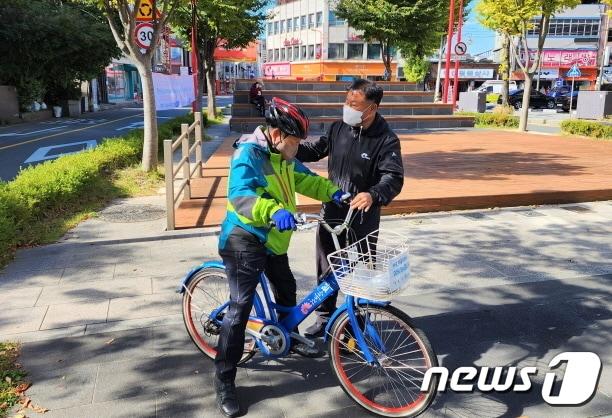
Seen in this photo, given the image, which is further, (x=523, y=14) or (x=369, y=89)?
(x=523, y=14)

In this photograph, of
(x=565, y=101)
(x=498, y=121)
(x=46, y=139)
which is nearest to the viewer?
(x=46, y=139)

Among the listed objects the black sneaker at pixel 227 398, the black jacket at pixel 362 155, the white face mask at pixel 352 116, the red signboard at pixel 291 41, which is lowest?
the black sneaker at pixel 227 398

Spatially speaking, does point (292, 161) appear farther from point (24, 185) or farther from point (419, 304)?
point (24, 185)

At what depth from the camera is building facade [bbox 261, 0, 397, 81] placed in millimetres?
63953

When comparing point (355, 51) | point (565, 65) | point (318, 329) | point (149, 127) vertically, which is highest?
point (355, 51)

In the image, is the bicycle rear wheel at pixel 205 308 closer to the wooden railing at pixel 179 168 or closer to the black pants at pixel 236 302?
the black pants at pixel 236 302

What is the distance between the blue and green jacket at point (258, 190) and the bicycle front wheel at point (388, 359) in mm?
613

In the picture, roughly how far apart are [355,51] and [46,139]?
2056 inches

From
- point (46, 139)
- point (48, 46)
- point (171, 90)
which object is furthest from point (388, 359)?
point (48, 46)

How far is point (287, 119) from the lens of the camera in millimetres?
2771

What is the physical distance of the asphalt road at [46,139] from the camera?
12776mm

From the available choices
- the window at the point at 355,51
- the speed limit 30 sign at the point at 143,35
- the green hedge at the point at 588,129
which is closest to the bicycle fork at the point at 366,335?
the speed limit 30 sign at the point at 143,35

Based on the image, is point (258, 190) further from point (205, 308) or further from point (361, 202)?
point (205, 308)

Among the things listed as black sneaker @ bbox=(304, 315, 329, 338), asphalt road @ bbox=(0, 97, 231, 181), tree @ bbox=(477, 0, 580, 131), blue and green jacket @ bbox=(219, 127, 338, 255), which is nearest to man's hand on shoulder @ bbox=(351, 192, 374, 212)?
blue and green jacket @ bbox=(219, 127, 338, 255)
